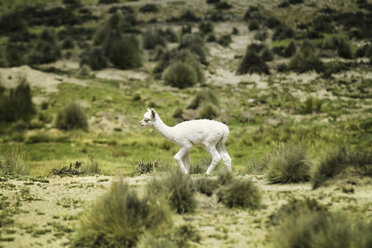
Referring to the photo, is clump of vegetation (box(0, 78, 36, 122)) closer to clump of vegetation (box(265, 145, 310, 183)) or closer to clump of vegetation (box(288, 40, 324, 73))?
clump of vegetation (box(265, 145, 310, 183))

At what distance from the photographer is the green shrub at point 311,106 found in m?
29.3

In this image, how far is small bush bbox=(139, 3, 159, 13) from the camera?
228ft

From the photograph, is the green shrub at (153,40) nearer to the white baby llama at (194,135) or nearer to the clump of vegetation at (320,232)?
the white baby llama at (194,135)

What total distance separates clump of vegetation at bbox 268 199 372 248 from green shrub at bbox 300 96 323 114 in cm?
2344

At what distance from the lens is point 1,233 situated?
8.05 m

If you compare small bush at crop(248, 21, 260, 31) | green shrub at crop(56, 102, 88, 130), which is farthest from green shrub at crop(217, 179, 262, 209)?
small bush at crop(248, 21, 260, 31)

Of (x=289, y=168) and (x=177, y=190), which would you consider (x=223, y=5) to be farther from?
(x=177, y=190)

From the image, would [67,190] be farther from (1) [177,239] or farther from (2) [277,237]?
(2) [277,237]

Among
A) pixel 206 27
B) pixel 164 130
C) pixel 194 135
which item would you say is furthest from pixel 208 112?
pixel 206 27

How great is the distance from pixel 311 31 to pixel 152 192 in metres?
45.8

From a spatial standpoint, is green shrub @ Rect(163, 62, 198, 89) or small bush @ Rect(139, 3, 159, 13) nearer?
green shrub @ Rect(163, 62, 198, 89)

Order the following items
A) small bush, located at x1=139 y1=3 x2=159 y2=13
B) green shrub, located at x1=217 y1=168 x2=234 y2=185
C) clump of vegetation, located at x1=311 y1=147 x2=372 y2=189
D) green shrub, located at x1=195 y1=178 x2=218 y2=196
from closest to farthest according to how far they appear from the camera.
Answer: green shrub, located at x1=195 y1=178 x2=218 y2=196
green shrub, located at x1=217 y1=168 x2=234 y2=185
clump of vegetation, located at x1=311 y1=147 x2=372 y2=189
small bush, located at x1=139 y1=3 x2=159 y2=13

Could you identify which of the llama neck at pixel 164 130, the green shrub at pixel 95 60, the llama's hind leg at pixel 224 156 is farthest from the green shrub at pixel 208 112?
the green shrub at pixel 95 60

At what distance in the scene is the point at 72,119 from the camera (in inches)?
1117
